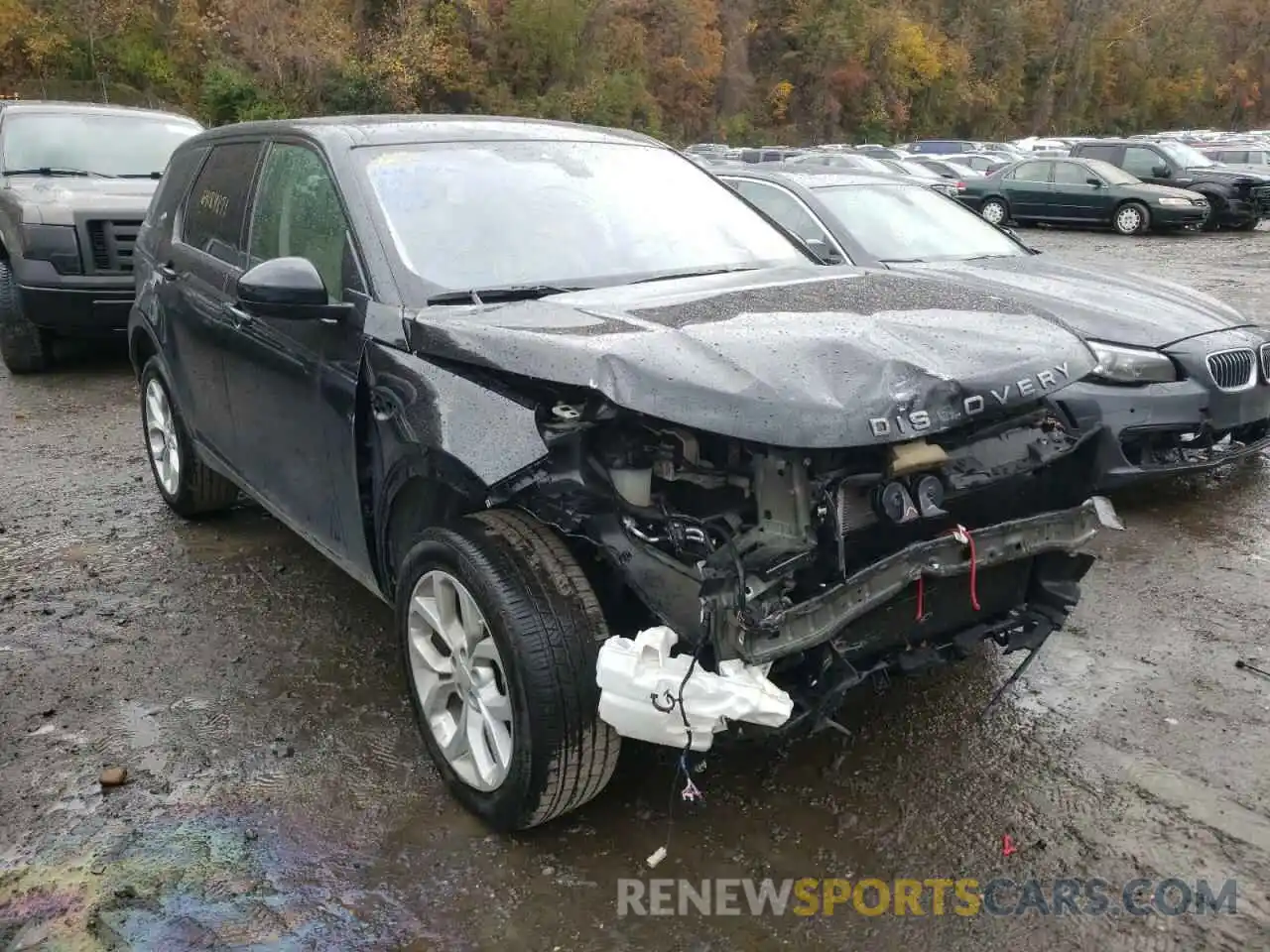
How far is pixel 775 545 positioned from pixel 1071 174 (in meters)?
19.5

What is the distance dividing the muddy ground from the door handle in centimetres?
116

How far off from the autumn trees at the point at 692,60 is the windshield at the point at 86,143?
86.9 feet

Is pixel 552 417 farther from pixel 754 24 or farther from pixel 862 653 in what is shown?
pixel 754 24

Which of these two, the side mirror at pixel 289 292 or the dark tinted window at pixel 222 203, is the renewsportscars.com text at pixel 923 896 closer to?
the side mirror at pixel 289 292

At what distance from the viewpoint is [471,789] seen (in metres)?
2.83

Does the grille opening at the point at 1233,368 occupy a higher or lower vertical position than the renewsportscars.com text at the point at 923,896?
higher

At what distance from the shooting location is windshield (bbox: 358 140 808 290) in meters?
3.26

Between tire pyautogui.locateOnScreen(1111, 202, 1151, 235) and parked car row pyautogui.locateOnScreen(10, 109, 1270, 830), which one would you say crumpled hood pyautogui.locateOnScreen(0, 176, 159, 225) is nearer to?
parked car row pyautogui.locateOnScreen(10, 109, 1270, 830)

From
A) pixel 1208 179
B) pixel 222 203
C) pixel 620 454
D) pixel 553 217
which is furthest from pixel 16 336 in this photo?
pixel 1208 179

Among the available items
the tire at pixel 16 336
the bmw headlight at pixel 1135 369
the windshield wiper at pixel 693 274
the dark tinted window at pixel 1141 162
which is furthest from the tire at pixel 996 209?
the windshield wiper at pixel 693 274

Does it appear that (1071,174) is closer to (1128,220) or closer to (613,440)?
(1128,220)

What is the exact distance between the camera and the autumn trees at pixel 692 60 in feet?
113

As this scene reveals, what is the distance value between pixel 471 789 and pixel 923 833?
4.05 ft

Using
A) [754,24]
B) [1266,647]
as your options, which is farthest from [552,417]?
[754,24]
